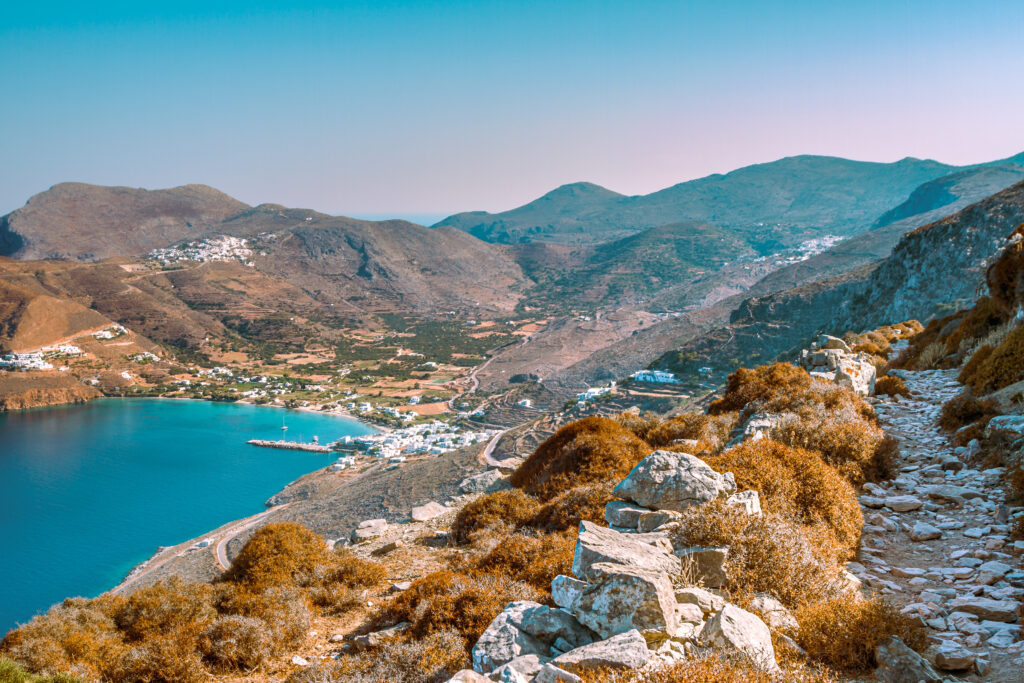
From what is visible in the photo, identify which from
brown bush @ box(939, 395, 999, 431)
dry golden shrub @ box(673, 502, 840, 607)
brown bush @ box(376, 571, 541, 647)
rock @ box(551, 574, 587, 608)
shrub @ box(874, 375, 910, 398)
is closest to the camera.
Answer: rock @ box(551, 574, 587, 608)

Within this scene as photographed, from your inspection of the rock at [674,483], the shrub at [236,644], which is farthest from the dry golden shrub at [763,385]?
the shrub at [236,644]

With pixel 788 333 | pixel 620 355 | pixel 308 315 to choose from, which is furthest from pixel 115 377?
pixel 788 333

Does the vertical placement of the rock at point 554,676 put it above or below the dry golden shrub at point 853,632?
above

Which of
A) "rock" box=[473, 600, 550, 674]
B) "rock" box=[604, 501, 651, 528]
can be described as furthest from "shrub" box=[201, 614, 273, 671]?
"rock" box=[604, 501, 651, 528]

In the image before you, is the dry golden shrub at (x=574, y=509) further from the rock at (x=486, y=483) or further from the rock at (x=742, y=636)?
the rock at (x=486, y=483)

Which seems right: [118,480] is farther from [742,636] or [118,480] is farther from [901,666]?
[901,666]

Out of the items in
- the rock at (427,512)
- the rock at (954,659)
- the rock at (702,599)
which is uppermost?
the rock at (702,599)

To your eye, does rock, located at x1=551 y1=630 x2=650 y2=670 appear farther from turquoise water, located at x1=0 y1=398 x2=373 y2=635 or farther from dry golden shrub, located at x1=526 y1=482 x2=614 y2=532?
turquoise water, located at x1=0 y1=398 x2=373 y2=635
